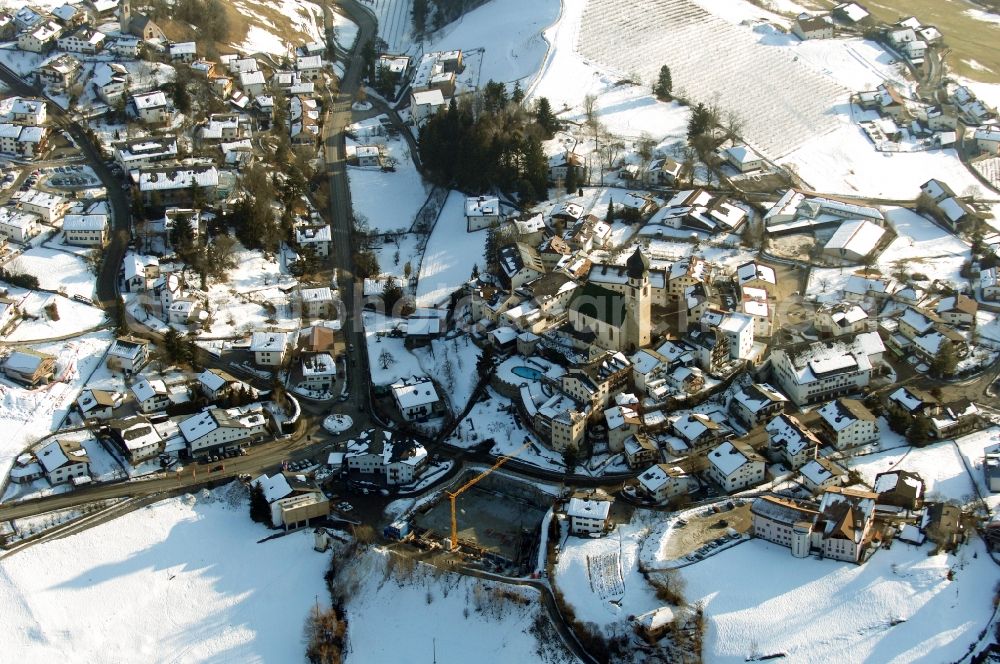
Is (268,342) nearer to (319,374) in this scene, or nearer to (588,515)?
(319,374)

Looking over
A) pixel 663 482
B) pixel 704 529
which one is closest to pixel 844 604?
pixel 704 529

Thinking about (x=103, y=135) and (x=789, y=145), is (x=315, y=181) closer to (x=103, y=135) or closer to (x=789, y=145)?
(x=103, y=135)

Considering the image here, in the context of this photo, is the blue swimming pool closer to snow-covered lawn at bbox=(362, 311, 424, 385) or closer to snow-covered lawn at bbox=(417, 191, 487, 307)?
snow-covered lawn at bbox=(362, 311, 424, 385)

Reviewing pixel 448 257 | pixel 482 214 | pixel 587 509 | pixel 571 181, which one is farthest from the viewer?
pixel 571 181

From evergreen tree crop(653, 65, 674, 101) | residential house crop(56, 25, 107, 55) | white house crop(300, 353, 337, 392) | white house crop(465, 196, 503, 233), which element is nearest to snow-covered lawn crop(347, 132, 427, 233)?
white house crop(465, 196, 503, 233)

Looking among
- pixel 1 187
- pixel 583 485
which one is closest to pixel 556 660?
pixel 583 485

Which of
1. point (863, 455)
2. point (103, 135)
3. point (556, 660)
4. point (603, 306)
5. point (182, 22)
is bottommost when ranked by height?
point (556, 660)

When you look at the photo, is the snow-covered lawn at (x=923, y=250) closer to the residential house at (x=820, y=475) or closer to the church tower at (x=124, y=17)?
the residential house at (x=820, y=475)
